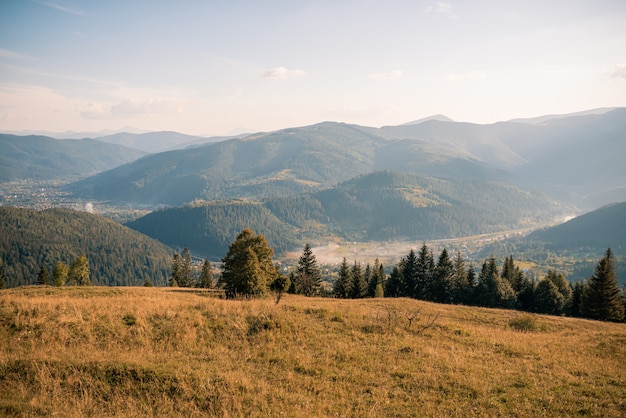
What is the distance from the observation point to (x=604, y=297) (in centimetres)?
5184

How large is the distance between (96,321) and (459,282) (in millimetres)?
63352

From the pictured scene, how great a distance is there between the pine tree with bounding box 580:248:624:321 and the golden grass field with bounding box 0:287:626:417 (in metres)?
43.6

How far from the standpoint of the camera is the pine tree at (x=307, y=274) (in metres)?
67.1

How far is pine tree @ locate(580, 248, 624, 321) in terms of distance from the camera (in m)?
51.4

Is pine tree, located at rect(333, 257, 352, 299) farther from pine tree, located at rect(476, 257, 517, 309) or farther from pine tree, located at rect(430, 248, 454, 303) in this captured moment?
pine tree, located at rect(476, 257, 517, 309)

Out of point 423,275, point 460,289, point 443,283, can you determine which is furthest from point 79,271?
point 460,289

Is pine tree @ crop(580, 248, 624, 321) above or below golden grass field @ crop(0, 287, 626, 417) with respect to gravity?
below

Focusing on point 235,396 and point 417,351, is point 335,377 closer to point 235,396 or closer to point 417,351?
point 235,396

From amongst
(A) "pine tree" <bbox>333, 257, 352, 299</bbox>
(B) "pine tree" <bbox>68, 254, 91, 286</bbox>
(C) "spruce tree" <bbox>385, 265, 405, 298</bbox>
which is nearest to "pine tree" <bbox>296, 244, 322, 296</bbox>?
(A) "pine tree" <bbox>333, 257, 352, 299</bbox>

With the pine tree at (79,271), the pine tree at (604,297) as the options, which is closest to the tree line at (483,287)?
the pine tree at (604,297)

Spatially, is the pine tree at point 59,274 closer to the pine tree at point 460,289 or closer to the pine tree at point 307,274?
the pine tree at point 307,274

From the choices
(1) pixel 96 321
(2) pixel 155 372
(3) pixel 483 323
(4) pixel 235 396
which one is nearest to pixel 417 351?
(4) pixel 235 396

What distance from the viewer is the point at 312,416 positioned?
369 inches

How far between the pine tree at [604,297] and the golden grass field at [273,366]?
43.6 m
